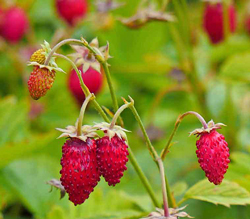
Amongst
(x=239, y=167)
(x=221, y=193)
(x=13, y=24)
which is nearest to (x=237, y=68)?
(x=239, y=167)

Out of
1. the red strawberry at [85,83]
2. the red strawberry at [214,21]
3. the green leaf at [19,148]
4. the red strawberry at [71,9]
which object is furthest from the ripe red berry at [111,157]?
the red strawberry at [71,9]

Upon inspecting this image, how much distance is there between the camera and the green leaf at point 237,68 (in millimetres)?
1971

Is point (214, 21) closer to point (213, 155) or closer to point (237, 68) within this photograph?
point (237, 68)

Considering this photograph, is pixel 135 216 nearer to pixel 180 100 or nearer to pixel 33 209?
pixel 33 209

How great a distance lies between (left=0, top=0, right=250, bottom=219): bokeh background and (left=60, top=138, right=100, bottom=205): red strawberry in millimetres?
286

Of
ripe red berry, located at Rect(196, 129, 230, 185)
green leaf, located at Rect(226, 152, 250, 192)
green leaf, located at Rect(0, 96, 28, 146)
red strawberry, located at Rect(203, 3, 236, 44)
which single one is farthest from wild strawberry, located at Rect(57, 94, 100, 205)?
red strawberry, located at Rect(203, 3, 236, 44)

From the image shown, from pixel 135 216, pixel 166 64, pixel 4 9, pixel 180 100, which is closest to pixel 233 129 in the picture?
pixel 166 64

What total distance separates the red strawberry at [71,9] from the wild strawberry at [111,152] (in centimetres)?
151

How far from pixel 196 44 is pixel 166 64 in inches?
27.6

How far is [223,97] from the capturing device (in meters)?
2.25

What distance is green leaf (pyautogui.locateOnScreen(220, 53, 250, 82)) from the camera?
1.97 metres

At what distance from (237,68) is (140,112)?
2.89 ft

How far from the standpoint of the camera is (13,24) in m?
2.59

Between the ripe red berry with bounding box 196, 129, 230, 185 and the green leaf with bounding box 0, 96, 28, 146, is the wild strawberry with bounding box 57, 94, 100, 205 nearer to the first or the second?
the ripe red berry with bounding box 196, 129, 230, 185
